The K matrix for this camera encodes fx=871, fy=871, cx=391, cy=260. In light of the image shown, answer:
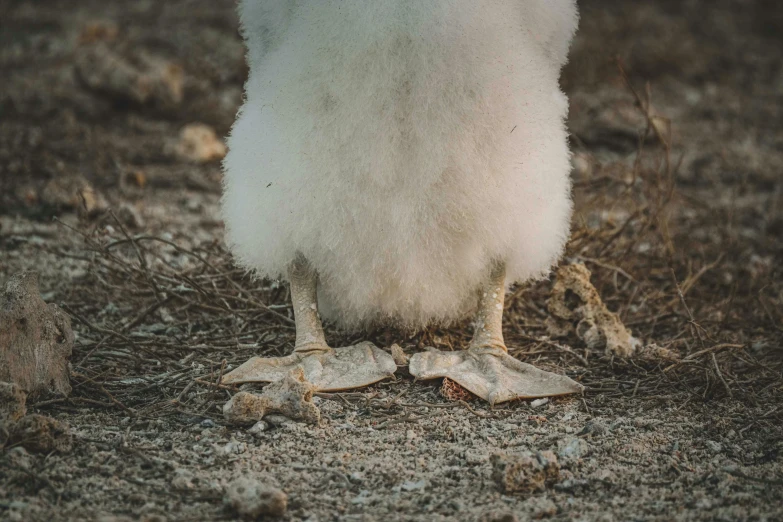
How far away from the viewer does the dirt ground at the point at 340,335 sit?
3.17 meters

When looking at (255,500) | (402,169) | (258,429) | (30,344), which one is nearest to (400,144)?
(402,169)

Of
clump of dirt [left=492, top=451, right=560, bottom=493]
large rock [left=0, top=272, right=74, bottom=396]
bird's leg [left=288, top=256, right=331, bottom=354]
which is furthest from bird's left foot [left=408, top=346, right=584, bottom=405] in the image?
large rock [left=0, top=272, right=74, bottom=396]

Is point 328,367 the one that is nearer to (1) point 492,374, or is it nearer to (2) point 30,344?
(1) point 492,374

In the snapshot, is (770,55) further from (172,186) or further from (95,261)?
(95,261)

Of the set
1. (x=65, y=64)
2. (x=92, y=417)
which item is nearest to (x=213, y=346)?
(x=92, y=417)

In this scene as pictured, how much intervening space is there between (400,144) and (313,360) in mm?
1204

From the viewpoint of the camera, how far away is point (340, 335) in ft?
16.0

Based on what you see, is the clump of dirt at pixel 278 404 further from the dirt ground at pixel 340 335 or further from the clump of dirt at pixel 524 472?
the clump of dirt at pixel 524 472

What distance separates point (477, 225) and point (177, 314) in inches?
81.1

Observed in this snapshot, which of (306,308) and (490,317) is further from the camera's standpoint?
(490,317)

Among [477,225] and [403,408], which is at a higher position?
[477,225]

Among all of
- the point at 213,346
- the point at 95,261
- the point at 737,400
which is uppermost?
the point at 95,261

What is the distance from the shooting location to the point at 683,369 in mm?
4426

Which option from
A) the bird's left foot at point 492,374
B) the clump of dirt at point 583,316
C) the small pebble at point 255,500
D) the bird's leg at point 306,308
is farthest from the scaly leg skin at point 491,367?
the small pebble at point 255,500
